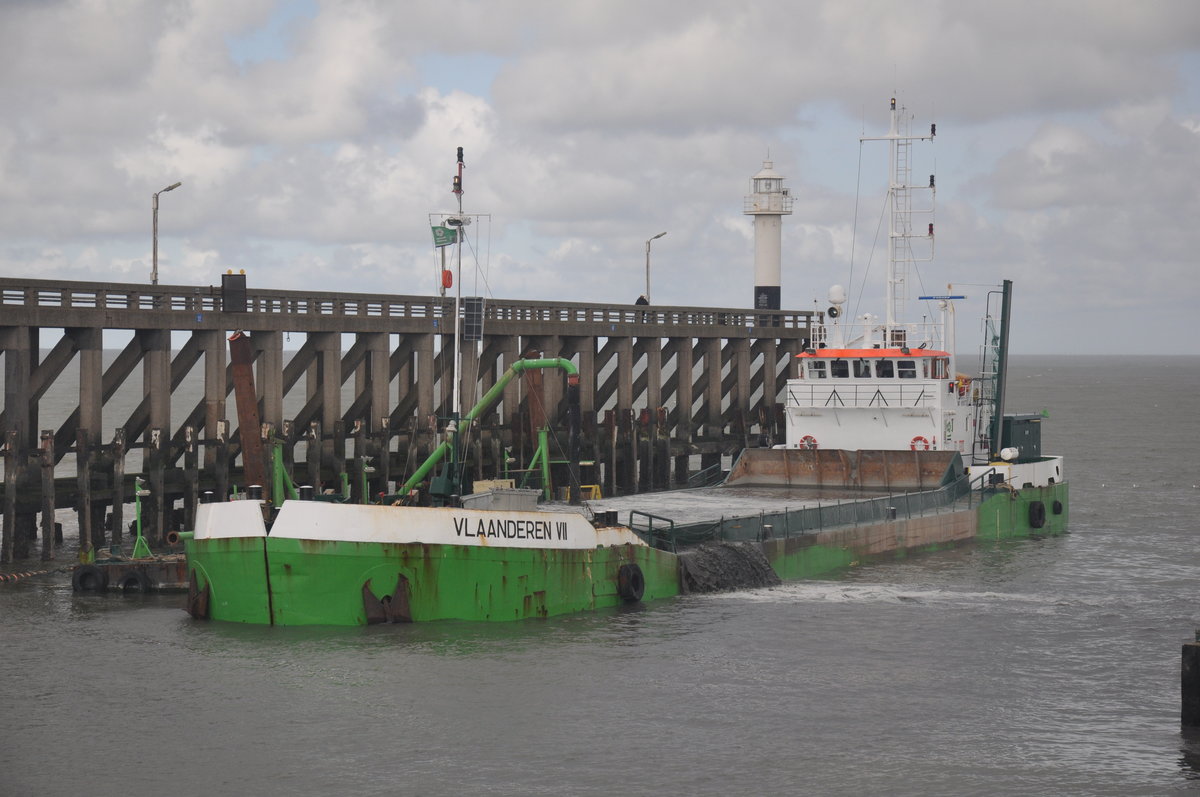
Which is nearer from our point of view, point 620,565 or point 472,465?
point 620,565

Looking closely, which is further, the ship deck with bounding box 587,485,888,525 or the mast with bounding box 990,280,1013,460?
the mast with bounding box 990,280,1013,460

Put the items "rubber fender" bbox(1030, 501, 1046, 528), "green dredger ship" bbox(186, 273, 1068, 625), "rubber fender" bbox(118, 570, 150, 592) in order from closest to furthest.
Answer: "green dredger ship" bbox(186, 273, 1068, 625) < "rubber fender" bbox(118, 570, 150, 592) < "rubber fender" bbox(1030, 501, 1046, 528)

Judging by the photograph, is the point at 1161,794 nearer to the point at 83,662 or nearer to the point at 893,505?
the point at 83,662

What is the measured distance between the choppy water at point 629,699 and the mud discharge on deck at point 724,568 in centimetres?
64

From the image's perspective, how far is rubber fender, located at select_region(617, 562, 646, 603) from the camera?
27.7 meters

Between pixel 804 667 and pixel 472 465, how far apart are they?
16.0 metres

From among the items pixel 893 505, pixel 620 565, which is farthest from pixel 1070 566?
pixel 620 565

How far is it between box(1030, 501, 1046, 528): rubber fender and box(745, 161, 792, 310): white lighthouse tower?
16.4 m

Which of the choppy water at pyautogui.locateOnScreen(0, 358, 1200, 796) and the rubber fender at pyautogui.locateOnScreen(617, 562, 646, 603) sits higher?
the rubber fender at pyautogui.locateOnScreen(617, 562, 646, 603)

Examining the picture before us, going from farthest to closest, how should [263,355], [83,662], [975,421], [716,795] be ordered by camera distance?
[975,421]
[263,355]
[83,662]
[716,795]

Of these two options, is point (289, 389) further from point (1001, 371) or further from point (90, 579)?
point (1001, 371)

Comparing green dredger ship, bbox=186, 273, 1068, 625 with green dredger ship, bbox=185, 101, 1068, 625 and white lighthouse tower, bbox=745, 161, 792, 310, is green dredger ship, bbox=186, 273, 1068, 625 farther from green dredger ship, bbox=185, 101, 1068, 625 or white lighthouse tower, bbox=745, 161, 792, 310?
white lighthouse tower, bbox=745, 161, 792, 310

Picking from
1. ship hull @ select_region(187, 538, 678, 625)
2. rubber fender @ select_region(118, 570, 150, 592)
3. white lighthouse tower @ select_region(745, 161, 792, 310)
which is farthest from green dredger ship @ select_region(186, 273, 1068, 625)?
white lighthouse tower @ select_region(745, 161, 792, 310)

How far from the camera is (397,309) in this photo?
131ft
